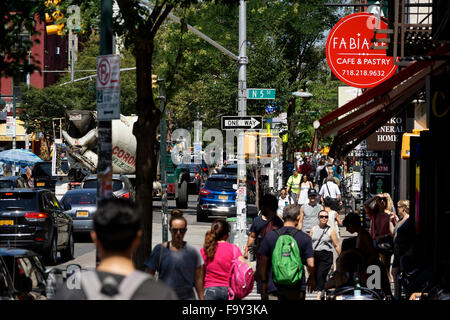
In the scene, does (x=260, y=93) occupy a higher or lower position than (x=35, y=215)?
higher

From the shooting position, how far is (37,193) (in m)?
19.4

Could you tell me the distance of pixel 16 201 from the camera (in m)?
19.0

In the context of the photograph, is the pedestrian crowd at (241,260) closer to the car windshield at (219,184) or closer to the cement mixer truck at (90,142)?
the car windshield at (219,184)

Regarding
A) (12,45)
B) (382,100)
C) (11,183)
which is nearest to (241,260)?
(12,45)

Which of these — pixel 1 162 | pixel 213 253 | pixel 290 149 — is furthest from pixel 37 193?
pixel 1 162

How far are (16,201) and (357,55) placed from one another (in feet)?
27.7

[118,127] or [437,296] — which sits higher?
[118,127]

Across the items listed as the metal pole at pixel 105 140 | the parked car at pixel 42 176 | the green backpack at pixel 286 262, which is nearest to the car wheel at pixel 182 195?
the parked car at pixel 42 176

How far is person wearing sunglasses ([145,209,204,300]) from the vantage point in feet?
25.8

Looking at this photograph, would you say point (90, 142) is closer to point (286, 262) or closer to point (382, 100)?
point (382, 100)
